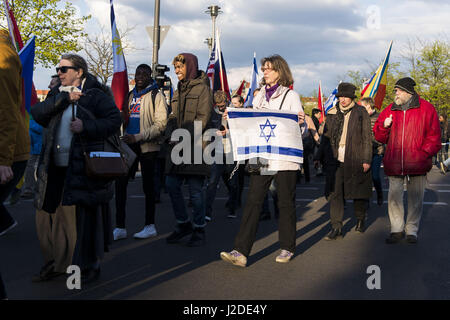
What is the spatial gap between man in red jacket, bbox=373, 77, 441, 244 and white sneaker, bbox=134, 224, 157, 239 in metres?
2.78

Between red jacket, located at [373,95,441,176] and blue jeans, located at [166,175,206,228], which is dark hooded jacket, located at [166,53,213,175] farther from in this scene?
red jacket, located at [373,95,441,176]

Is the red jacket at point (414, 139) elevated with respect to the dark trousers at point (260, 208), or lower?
elevated

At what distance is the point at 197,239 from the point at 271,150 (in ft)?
5.05

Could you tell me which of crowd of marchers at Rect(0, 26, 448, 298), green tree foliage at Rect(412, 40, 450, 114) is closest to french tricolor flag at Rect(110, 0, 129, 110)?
crowd of marchers at Rect(0, 26, 448, 298)

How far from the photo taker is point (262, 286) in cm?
448

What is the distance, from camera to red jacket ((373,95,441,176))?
6398mm

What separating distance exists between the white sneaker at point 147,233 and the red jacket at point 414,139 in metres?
2.90

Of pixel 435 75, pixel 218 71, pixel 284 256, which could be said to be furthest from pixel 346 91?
pixel 435 75

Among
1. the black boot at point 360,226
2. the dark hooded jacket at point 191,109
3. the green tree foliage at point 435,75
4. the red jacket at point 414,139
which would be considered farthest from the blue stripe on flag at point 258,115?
the green tree foliage at point 435,75

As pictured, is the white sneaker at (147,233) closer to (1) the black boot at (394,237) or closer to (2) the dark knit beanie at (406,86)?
(1) the black boot at (394,237)

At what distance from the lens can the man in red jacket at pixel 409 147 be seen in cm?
641

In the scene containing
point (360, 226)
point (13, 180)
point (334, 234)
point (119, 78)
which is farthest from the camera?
point (119, 78)

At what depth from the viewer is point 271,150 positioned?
206 inches

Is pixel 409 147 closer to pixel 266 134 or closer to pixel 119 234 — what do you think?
pixel 266 134
